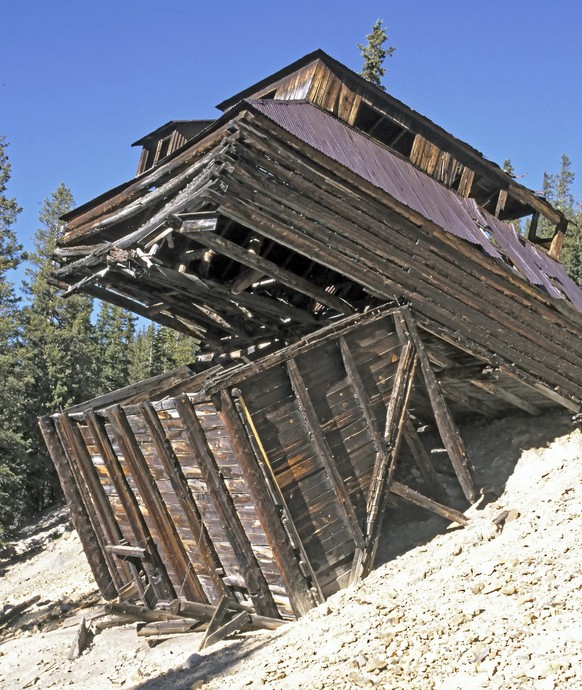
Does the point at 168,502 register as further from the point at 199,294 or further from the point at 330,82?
the point at 330,82

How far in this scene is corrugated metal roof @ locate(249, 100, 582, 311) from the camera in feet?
32.4

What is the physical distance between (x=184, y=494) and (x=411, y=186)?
6.90m

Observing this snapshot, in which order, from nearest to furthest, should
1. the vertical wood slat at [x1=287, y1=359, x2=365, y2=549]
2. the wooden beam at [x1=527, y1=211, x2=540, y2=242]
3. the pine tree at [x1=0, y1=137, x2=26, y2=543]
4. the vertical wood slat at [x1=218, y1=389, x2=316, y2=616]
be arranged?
the vertical wood slat at [x1=218, y1=389, x2=316, y2=616], the vertical wood slat at [x1=287, y1=359, x2=365, y2=549], the wooden beam at [x1=527, y1=211, x2=540, y2=242], the pine tree at [x1=0, y1=137, x2=26, y2=543]

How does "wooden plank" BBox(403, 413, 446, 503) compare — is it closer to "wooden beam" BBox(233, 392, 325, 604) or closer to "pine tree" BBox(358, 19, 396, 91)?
"wooden beam" BBox(233, 392, 325, 604)

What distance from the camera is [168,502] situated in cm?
867

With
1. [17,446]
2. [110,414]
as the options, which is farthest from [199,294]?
[17,446]

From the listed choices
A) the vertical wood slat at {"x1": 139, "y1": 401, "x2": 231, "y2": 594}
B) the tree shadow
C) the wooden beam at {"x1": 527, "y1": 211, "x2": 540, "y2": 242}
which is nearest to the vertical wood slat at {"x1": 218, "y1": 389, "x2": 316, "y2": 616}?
the tree shadow

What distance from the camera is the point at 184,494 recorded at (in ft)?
27.3

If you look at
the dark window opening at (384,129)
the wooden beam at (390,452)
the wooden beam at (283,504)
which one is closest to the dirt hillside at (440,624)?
the wooden beam at (283,504)

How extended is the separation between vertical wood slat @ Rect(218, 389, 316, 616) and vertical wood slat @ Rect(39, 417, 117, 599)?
4.40 m

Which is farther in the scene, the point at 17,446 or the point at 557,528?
the point at 17,446

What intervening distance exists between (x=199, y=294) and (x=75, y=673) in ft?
20.1

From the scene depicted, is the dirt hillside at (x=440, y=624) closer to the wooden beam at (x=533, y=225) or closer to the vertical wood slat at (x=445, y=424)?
the vertical wood slat at (x=445, y=424)

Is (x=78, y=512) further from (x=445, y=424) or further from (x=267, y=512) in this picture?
(x=445, y=424)
